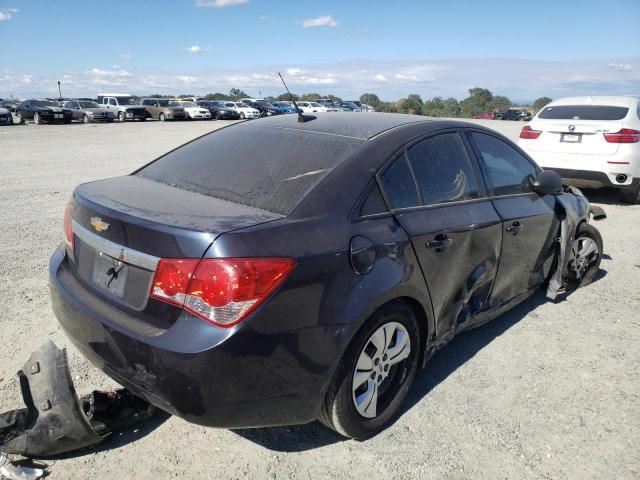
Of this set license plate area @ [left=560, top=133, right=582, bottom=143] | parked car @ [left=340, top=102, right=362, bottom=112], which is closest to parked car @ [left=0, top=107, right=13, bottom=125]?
parked car @ [left=340, top=102, right=362, bottom=112]

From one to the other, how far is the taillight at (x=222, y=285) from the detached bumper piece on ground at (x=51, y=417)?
83cm

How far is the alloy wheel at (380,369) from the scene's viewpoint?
256 cm

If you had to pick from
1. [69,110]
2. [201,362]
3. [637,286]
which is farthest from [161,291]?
[69,110]

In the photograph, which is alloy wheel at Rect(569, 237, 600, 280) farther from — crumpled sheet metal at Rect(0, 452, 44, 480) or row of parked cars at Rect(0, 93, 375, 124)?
row of parked cars at Rect(0, 93, 375, 124)

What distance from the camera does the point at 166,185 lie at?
9.49ft

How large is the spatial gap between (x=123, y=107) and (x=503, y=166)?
118ft

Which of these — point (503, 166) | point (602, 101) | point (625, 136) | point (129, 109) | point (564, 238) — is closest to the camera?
point (503, 166)

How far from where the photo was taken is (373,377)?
2.65m

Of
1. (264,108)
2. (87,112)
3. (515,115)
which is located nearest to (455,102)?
(515,115)

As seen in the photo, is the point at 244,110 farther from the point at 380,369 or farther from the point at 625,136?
the point at 380,369

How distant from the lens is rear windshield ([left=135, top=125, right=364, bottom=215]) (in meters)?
2.54

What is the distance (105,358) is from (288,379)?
0.85m

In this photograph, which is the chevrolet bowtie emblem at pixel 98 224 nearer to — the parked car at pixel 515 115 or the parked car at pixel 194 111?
the parked car at pixel 194 111

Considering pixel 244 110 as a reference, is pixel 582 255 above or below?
below
